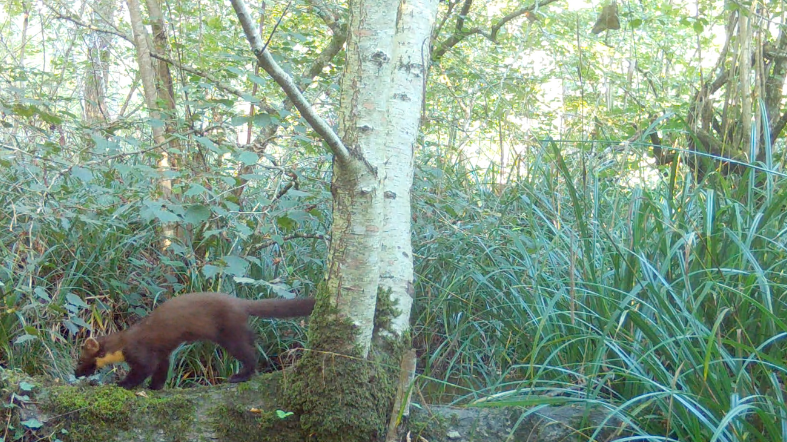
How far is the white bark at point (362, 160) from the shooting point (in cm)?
228

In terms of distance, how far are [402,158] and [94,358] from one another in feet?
6.52

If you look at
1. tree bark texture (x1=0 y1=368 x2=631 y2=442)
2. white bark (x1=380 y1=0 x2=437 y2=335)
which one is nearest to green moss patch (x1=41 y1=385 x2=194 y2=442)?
tree bark texture (x1=0 y1=368 x2=631 y2=442)

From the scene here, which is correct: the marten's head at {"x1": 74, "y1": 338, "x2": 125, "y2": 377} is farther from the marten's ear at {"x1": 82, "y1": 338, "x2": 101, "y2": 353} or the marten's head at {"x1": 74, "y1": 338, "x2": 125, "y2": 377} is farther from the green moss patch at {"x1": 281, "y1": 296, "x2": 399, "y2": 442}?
the green moss patch at {"x1": 281, "y1": 296, "x2": 399, "y2": 442}

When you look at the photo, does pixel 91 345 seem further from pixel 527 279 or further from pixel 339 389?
pixel 527 279

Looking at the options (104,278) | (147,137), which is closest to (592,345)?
(104,278)

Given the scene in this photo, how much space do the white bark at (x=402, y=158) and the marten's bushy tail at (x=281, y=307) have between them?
75 cm

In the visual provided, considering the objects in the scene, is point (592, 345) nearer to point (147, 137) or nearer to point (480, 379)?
point (480, 379)

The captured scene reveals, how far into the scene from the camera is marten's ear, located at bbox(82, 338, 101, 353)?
323 centimetres

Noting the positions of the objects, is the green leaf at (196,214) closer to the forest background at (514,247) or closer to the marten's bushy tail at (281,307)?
the forest background at (514,247)

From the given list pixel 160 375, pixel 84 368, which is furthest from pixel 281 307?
pixel 84 368

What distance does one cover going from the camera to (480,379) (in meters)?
3.22

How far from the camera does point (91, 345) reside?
3236mm

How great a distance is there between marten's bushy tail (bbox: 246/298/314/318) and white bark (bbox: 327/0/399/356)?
0.84 meters

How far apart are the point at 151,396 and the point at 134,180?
2403 millimetres
